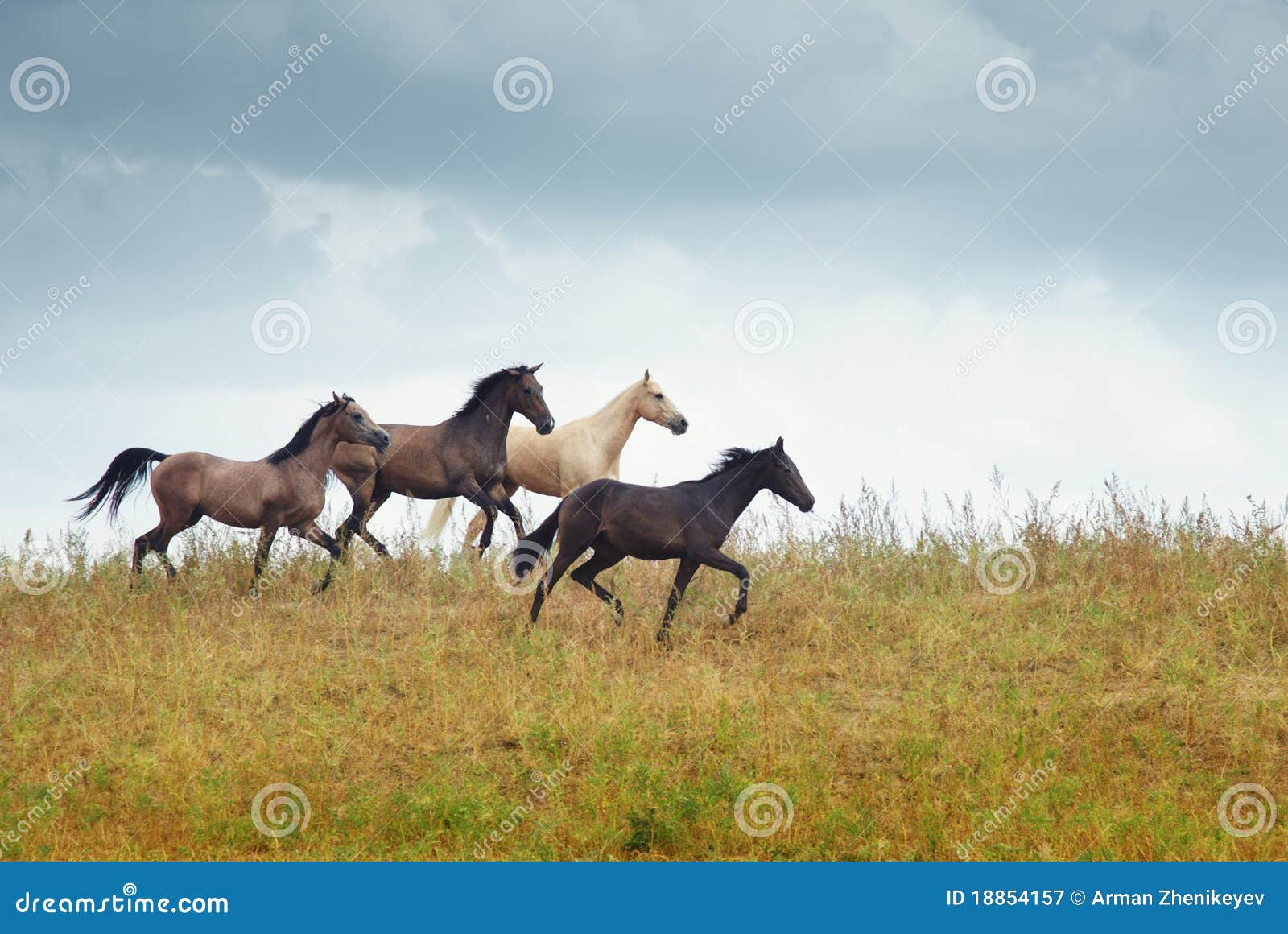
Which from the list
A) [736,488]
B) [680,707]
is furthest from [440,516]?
[680,707]

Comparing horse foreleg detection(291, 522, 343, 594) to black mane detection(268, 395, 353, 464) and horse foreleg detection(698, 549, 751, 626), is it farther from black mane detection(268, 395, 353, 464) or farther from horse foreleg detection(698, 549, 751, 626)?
horse foreleg detection(698, 549, 751, 626)

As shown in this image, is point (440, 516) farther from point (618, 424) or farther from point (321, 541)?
point (321, 541)

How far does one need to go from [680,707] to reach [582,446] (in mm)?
7026

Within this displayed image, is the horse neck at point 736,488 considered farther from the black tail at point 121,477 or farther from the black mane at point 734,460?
the black tail at point 121,477

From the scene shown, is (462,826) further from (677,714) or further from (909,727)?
(909,727)

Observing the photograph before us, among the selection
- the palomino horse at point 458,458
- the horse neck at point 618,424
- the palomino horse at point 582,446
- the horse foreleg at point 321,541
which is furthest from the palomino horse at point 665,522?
the horse neck at point 618,424

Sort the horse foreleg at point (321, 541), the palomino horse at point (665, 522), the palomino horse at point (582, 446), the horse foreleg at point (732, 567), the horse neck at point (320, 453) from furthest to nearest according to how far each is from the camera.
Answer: the palomino horse at point (582, 446) < the horse neck at point (320, 453) < the horse foreleg at point (321, 541) < the palomino horse at point (665, 522) < the horse foreleg at point (732, 567)

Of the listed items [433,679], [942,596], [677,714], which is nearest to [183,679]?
[433,679]

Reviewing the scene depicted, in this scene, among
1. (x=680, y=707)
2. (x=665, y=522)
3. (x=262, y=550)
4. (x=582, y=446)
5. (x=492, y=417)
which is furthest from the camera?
(x=582, y=446)

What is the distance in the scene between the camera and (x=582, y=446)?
55.5ft

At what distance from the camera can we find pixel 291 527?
46.4 ft

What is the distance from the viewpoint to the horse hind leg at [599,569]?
1235 cm

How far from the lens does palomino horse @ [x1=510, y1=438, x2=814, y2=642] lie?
11977 millimetres

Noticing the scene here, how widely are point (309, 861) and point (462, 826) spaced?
1.21 m
